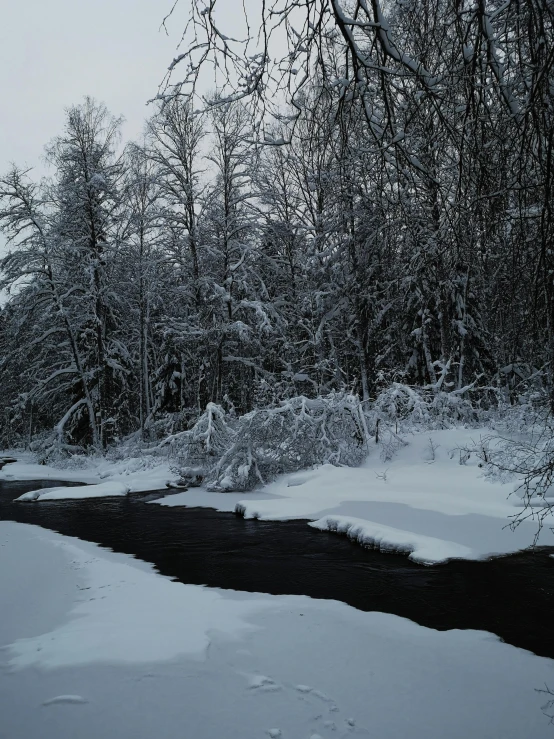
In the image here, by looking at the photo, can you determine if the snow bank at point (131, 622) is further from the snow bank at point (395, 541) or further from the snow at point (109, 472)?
the snow at point (109, 472)

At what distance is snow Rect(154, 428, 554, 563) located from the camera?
8070 mm

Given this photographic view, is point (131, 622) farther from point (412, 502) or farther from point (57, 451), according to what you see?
point (57, 451)

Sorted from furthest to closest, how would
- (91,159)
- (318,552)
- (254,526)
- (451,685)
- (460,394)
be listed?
(91,159) → (460,394) → (254,526) → (318,552) → (451,685)

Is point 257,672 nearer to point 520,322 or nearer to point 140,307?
point 520,322

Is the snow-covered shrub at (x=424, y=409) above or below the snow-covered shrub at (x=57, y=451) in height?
above

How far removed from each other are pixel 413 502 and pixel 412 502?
0.02 meters

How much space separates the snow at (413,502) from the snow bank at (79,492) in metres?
2.34

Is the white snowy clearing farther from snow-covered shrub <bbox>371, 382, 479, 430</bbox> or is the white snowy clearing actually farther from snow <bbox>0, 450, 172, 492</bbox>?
snow <bbox>0, 450, 172, 492</bbox>

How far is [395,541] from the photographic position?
26.8ft

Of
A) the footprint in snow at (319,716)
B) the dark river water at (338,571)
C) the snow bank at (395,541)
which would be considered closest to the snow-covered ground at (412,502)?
the snow bank at (395,541)

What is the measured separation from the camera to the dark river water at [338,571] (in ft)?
18.1

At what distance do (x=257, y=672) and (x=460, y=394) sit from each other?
1185 centimetres

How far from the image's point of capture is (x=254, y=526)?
1048cm

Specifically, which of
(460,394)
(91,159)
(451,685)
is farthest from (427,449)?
(91,159)
